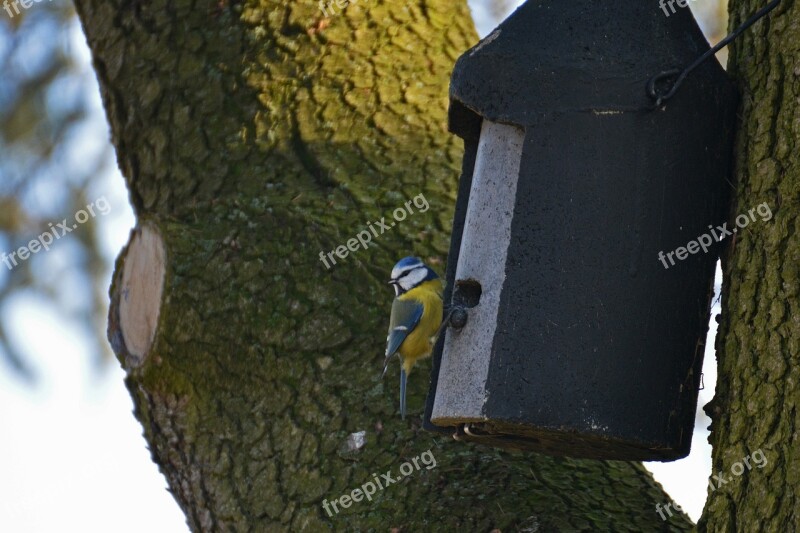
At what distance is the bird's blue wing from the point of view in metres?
2.99

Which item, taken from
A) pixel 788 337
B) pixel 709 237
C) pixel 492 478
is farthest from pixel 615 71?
pixel 492 478

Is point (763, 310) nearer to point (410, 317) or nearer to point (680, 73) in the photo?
point (680, 73)

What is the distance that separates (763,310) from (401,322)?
1093 mm

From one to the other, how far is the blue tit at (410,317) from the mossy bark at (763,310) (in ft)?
3.02

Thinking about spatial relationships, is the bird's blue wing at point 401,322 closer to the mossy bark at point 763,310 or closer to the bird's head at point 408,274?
the bird's head at point 408,274

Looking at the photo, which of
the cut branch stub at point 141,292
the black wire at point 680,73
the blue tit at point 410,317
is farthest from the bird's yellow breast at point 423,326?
the black wire at point 680,73

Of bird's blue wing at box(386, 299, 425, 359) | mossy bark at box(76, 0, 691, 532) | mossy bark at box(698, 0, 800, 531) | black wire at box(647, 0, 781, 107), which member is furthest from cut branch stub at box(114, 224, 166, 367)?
mossy bark at box(698, 0, 800, 531)

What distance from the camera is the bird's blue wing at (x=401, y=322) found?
9.82ft

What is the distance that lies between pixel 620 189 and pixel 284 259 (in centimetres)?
110

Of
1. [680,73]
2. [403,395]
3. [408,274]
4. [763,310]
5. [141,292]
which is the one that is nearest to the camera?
[763,310]

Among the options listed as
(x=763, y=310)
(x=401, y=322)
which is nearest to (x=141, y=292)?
(x=401, y=322)

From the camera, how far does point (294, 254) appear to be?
3.16 m

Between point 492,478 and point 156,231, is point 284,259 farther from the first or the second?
point 492,478

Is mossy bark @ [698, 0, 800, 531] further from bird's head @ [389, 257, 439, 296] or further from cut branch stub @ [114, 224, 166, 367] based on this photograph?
cut branch stub @ [114, 224, 166, 367]
